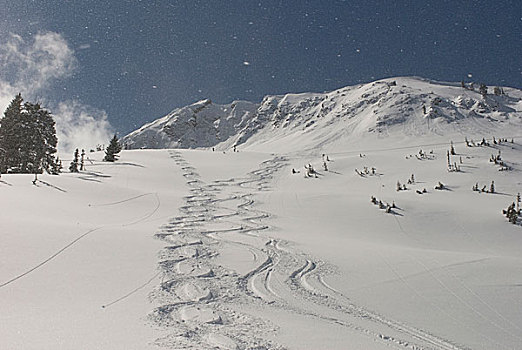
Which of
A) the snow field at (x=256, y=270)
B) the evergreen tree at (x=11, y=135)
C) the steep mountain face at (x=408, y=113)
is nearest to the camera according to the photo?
the snow field at (x=256, y=270)

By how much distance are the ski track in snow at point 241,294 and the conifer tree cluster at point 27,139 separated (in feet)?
65.2

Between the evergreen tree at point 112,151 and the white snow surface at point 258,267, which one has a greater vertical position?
the evergreen tree at point 112,151

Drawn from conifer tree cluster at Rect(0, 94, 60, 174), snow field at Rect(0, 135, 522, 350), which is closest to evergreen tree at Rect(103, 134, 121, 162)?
conifer tree cluster at Rect(0, 94, 60, 174)

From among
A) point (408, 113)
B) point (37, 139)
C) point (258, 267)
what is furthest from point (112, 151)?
point (408, 113)

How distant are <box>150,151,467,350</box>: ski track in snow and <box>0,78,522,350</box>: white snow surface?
0.03 meters

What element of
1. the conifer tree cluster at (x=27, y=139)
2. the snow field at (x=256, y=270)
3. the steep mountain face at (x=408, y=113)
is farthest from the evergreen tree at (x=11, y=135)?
the steep mountain face at (x=408, y=113)

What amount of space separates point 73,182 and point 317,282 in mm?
11329

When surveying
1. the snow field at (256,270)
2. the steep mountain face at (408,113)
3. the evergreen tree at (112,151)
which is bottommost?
the snow field at (256,270)

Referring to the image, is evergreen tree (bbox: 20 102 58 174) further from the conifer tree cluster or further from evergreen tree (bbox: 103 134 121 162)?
evergreen tree (bbox: 103 134 121 162)

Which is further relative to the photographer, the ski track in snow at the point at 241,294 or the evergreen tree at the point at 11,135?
the evergreen tree at the point at 11,135

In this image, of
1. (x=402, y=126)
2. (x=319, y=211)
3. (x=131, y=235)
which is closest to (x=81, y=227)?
(x=131, y=235)

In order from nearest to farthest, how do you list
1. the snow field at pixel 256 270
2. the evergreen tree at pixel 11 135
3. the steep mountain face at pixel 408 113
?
the snow field at pixel 256 270 → the evergreen tree at pixel 11 135 → the steep mountain face at pixel 408 113

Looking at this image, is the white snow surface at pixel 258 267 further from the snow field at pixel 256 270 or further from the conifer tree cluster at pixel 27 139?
the conifer tree cluster at pixel 27 139

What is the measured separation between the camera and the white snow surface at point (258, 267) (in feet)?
12.4
